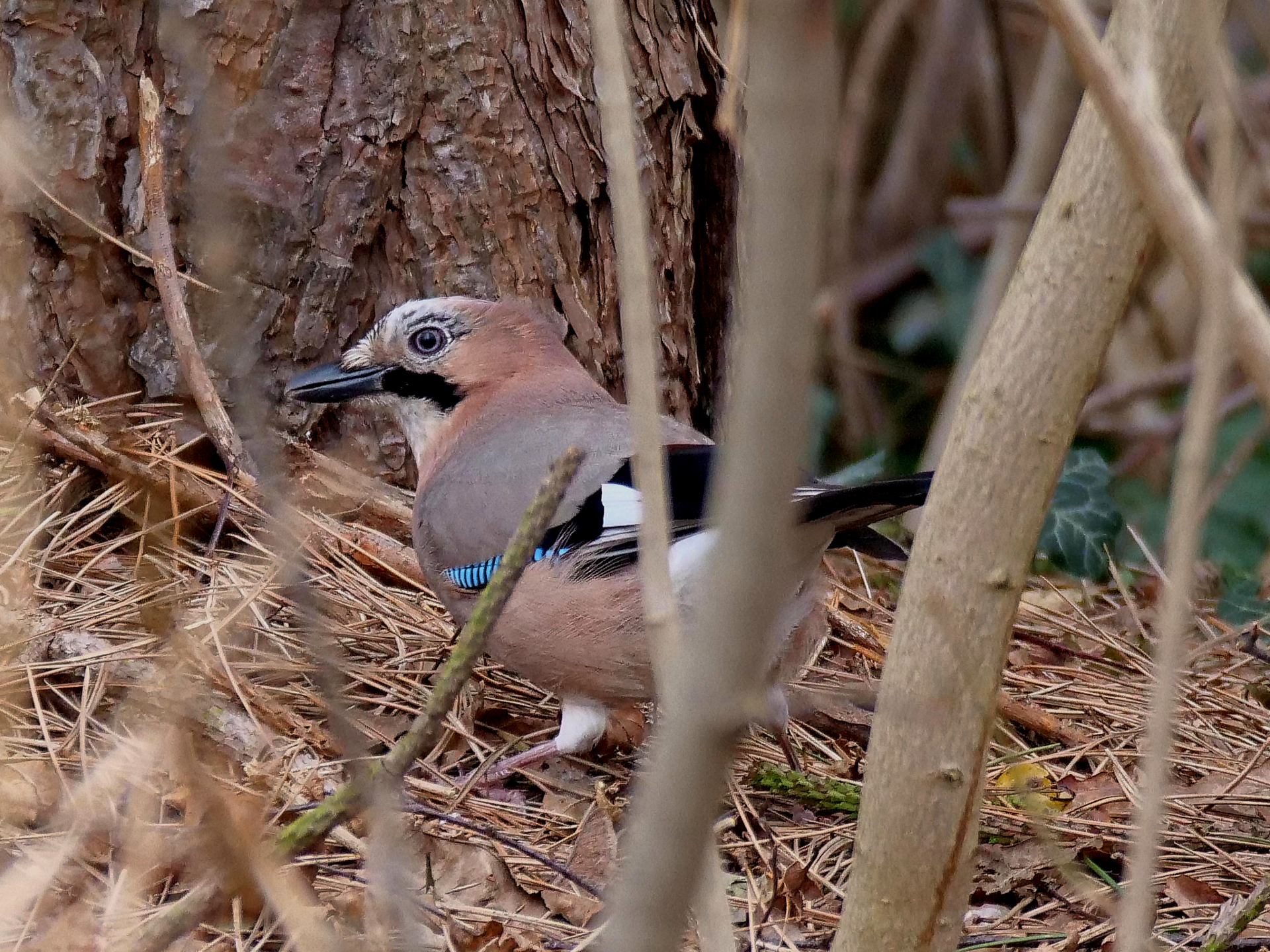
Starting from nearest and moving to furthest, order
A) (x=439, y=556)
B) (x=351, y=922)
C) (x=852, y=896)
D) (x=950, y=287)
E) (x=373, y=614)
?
(x=852, y=896)
(x=351, y=922)
(x=439, y=556)
(x=373, y=614)
(x=950, y=287)

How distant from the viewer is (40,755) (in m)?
2.38

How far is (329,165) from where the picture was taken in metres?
3.15

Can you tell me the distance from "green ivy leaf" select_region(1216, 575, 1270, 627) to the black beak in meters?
2.13

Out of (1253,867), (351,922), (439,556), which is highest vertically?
(439,556)

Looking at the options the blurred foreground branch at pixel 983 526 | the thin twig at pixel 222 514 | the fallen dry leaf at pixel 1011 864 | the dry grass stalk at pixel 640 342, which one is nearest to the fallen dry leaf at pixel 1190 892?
the fallen dry leaf at pixel 1011 864

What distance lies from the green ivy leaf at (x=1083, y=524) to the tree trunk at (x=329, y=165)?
1180mm

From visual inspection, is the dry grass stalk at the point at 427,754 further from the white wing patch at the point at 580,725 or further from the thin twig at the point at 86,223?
the thin twig at the point at 86,223

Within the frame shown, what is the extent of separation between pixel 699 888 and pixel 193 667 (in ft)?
3.77

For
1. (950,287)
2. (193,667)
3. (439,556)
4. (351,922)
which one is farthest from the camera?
(950,287)

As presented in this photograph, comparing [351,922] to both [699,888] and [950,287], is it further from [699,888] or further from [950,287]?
[950,287]

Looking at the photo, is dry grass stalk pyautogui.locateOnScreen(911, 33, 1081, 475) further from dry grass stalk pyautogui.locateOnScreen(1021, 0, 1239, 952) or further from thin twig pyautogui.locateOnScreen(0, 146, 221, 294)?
dry grass stalk pyautogui.locateOnScreen(1021, 0, 1239, 952)

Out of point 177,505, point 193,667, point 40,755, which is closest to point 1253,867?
point 193,667

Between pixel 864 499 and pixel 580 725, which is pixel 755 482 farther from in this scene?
pixel 580 725

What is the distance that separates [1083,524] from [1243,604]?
0.43 meters
